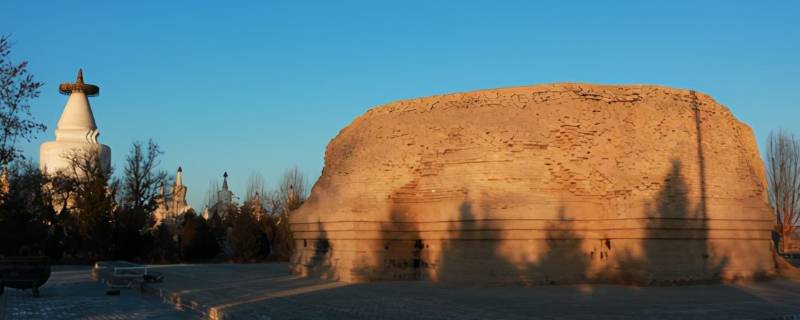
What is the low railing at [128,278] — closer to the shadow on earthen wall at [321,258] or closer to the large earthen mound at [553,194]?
the shadow on earthen wall at [321,258]

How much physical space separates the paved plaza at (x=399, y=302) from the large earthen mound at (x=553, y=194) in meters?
0.87

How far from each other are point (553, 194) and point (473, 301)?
16.3ft

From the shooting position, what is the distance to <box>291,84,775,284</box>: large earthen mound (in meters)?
17.3

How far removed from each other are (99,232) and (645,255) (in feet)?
80.6

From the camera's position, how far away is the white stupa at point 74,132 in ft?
152

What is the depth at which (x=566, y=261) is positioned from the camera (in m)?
17.5

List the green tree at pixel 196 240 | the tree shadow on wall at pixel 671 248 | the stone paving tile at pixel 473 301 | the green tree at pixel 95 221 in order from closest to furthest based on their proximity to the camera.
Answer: the stone paving tile at pixel 473 301, the tree shadow on wall at pixel 671 248, the green tree at pixel 95 221, the green tree at pixel 196 240

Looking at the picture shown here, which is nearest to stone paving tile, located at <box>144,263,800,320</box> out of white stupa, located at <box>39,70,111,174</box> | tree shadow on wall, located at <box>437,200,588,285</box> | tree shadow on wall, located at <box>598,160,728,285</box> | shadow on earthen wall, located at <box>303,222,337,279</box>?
tree shadow on wall, located at <box>598,160,728,285</box>

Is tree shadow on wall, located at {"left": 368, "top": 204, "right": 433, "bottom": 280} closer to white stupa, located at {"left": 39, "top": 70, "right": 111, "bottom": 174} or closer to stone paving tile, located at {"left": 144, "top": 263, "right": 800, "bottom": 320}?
stone paving tile, located at {"left": 144, "top": 263, "right": 800, "bottom": 320}

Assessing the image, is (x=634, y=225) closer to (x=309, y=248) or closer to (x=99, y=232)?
(x=309, y=248)

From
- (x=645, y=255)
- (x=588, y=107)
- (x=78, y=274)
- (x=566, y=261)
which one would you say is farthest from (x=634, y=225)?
(x=78, y=274)

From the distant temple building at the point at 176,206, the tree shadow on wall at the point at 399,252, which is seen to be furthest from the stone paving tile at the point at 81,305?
the distant temple building at the point at 176,206

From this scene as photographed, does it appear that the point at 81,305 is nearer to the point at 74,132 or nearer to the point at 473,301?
the point at 473,301

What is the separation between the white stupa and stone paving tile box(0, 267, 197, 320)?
30.6 metres
